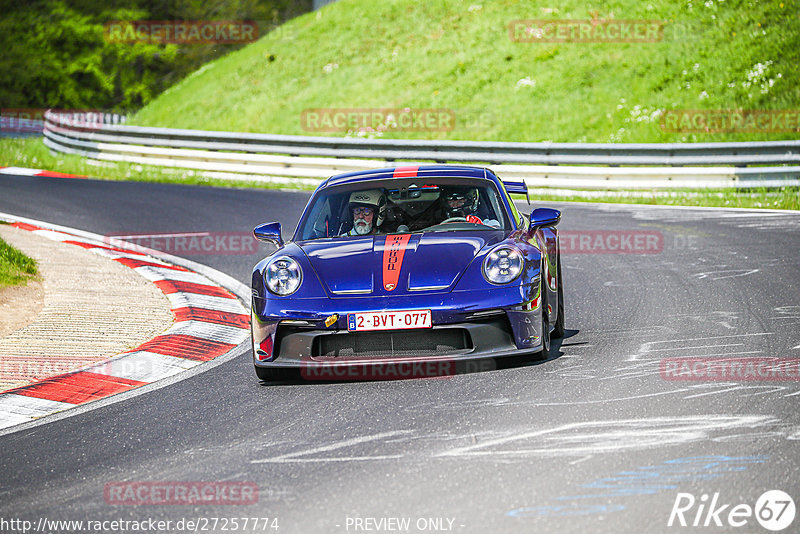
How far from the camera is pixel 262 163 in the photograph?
2142cm

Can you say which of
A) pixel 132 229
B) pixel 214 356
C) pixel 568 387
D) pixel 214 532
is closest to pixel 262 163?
pixel 132 229

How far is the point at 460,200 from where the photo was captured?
24.7 ft

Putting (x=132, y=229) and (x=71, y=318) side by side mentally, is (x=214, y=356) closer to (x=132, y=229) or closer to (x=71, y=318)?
(x=71, y=318)

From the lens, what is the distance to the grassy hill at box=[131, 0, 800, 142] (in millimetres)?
23812

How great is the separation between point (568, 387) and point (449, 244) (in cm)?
128

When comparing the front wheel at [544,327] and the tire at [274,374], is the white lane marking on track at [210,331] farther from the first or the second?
the front wheel at [544,327]

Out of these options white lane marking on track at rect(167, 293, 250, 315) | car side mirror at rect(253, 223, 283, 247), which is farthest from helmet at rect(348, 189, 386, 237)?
white lane marking on track at rect(167, 293, 250, 315)

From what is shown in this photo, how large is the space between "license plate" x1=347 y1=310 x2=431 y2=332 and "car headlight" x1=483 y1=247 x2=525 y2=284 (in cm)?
53

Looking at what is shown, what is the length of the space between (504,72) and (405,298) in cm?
2341

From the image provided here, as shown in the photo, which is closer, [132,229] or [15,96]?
[132,229]

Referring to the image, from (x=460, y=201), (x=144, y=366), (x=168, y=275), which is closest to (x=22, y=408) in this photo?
(x=144, y=366)

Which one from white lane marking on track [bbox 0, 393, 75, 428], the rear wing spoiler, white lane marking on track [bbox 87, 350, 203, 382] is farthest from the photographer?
the rear wing spoiler

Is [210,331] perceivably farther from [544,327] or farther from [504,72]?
[504,72]

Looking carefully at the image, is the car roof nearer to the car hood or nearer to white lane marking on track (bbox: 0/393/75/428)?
the car hood
